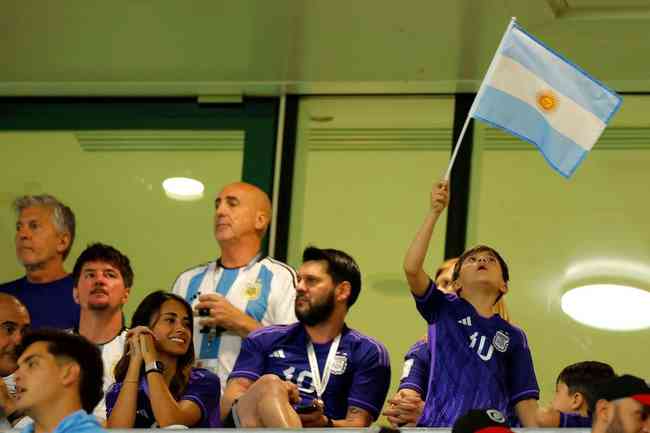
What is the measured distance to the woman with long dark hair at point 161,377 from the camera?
902cm

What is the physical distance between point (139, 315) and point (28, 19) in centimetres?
288

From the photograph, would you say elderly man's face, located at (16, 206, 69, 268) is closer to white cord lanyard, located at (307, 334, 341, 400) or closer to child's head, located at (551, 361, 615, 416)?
white cord lanyard, located at (307, 334, 341, 400)

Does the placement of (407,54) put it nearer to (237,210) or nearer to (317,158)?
(317,158)

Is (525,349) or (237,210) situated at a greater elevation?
(237,210)

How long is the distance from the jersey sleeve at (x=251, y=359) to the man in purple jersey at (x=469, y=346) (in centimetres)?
81

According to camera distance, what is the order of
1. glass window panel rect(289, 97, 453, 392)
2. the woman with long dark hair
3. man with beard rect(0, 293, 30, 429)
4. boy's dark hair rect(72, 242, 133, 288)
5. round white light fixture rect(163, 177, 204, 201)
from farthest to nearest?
1. round white light fixture rect(163, 177, 204, 201)
2. glass window panel rect(289, 97, 453, 392)
3. boy's dark hair rect(72, 242, 133, 288)
4. man with beard rect(0, 293, 30, 429)
5. the woman with long dark hair

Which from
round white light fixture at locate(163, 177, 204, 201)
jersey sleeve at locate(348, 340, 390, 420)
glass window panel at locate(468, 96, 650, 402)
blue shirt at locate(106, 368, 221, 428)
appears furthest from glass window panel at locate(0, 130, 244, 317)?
jersey sleeve at locate(348, 340, 390, 420)

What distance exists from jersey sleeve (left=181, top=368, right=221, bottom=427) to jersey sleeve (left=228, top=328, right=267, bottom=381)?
0.13 meters

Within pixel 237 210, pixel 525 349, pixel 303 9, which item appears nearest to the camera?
pixel 525 349

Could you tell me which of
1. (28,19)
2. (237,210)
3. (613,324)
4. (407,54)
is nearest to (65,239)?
(237,210)

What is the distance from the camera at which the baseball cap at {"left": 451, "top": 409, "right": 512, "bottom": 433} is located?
7.14 metres

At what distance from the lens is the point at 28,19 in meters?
11.8

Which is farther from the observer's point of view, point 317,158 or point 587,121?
point 317,158

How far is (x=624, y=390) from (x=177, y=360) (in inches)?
102
